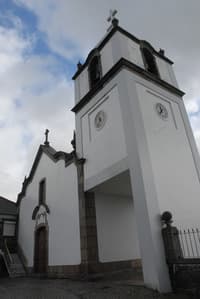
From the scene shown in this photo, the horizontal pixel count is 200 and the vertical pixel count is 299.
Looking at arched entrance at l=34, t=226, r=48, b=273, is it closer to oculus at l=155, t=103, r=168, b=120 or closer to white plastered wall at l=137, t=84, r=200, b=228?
white plastered wall at l=137, t=84, r=200, b=228

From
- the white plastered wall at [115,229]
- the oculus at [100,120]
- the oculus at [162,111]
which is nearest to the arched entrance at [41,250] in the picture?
the white plastered wall at [115,229]

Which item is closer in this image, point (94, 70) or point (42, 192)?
point (94, 70)

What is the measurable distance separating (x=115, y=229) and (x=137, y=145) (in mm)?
4411

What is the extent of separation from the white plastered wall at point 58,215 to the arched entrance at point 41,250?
443mm

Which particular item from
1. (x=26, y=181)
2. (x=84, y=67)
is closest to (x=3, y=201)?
(x=26, y=181)

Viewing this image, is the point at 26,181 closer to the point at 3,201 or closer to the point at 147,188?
the point at 3,201

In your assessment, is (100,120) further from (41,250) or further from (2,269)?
(2,269)

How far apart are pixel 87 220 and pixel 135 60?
7366 millimetres

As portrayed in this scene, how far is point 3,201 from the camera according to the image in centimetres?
1692

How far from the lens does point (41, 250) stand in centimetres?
1158

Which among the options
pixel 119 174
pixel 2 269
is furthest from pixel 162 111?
pixel 2 269

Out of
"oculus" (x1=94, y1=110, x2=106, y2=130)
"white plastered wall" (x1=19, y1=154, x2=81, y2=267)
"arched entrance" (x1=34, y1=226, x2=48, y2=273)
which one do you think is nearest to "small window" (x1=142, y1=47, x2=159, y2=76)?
"oculus" (x1=94, y1=110, x2=106, y2=130)

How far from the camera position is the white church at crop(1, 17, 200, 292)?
22.6 ft

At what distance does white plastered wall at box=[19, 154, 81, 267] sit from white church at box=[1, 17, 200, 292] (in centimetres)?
5
